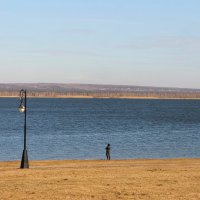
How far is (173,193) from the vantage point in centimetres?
2459

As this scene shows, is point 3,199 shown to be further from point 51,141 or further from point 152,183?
point 51,141

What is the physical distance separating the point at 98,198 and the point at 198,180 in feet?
22.9

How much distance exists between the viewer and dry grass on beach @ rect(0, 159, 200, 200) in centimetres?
2406

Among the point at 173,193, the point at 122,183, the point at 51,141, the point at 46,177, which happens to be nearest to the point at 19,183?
the point at 46,177

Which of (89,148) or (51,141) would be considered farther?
(51,141)

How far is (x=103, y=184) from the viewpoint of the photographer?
27188 mm

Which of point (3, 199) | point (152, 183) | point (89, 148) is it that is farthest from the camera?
point (89, 148)

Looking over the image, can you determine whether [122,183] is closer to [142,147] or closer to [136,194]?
[136,194]

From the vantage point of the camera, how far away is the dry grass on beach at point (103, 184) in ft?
78.9

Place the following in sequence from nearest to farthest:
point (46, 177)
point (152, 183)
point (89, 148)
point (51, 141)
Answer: point (152, 183)
point (46, 177)
point (89, 148)
point (51, 141)

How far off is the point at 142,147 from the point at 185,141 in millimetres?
12147

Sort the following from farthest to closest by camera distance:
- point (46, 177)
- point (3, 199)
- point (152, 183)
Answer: point (46, 177) < point (152, 183) < point (3, 199)

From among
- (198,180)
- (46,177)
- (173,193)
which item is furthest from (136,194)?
(46,177)

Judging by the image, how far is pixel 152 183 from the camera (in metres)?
27.4
